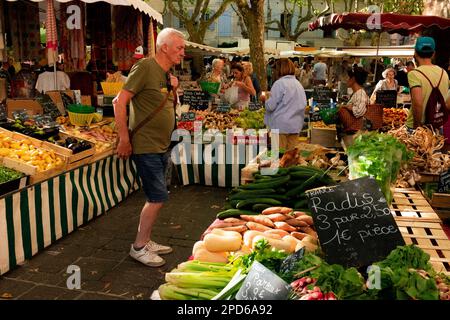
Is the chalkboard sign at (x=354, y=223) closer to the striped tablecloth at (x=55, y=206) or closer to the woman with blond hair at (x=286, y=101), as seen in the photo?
the striped tablecloth at (x=55, y=206)

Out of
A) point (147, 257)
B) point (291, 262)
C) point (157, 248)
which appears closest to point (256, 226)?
point (291, 262)

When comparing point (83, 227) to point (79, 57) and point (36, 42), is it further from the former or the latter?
point (36, 42)

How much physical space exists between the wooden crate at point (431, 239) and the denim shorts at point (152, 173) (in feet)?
7.19

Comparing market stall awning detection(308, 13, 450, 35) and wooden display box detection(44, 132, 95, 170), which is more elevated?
market stall awning detection(308, 13, 450, 35)

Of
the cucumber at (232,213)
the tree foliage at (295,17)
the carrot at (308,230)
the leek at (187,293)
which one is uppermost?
the tree foliage at (295,17)

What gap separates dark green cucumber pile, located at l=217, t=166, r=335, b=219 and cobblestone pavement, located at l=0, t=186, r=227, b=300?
122cm

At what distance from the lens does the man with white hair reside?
4211 millimetres

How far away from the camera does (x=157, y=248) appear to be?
15.9ft

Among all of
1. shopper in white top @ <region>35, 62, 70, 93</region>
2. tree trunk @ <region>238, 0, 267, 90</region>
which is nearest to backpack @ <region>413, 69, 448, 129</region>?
shopper in white top @ <region>35, 62, 70, 93</region>

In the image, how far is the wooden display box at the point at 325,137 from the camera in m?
8.52

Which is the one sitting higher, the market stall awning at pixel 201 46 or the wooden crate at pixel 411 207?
the market stall awning at pixel 201 46

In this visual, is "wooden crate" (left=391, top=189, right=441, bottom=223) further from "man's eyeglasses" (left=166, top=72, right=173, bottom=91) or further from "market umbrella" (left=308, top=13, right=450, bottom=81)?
"market umbrella" (left=308, top=13, right=450, bottom=81)

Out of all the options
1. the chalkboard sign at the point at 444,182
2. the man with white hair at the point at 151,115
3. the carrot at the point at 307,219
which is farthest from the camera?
the man with white hair at the point at 151,115

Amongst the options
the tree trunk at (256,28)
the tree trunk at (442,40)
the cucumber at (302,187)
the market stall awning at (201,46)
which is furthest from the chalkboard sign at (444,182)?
the market stall awning at (201,46)
